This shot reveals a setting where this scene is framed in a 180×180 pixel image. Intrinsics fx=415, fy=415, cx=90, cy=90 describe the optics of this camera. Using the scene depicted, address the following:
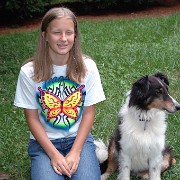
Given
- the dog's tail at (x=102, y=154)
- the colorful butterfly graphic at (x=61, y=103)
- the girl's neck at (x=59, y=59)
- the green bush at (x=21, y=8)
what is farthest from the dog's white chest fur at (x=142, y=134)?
the green bush at (x=21, y=8)

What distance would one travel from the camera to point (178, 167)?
4320 millimetres

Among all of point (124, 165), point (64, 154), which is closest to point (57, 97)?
point (64, 154)

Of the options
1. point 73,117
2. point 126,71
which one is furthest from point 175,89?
point 73,117

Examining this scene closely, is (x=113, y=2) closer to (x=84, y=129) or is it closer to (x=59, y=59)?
(x=59, y=59)

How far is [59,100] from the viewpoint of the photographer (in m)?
3.58

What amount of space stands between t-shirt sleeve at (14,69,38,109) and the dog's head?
923 mm

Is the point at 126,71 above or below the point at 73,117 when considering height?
below

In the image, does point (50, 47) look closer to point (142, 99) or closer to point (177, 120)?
point (142, 99)

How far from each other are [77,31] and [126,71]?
3937 mm

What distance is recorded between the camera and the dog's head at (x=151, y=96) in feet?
12.4

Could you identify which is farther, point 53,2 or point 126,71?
point 53,2

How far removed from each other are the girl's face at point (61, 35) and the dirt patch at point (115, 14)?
33.8 ft

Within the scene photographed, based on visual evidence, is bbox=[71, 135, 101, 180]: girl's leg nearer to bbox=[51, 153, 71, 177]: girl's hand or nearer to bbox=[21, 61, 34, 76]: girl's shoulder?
bbox=[51, 153, 71, 177]: girl's hand

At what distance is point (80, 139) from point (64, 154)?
0.23 meters
